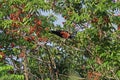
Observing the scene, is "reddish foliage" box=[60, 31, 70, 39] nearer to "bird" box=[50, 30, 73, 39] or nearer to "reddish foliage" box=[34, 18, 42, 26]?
"bird" box=[50, 30, 73, 39]

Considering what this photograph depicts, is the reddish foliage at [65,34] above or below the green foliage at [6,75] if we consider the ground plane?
above

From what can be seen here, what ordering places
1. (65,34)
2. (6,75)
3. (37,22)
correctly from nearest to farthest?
(37,22) < (65,34) < (6,75)

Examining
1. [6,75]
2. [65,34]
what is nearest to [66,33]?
[65,34]

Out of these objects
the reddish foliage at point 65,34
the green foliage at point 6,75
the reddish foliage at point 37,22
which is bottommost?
the green foliage at point 6,75

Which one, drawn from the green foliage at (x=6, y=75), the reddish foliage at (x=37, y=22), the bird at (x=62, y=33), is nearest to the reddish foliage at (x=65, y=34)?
the bird at (x=62, y=33)

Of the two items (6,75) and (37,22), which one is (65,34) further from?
(6,75)

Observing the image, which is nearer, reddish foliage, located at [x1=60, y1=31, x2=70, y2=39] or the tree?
the tree

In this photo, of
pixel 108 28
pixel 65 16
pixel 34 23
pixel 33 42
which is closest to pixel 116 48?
pixel 108 28

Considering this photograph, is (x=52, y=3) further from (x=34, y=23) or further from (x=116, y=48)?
(x=116, y=48)

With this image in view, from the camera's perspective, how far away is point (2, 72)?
18.4 metres

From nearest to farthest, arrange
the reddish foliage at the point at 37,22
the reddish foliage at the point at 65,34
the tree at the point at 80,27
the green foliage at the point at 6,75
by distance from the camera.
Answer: the tree at the point at 80,27 → the reddish foliage at the point at 37,22 → the reddish foliage at the point at 65,34 → the green foliage at the point at 6,75

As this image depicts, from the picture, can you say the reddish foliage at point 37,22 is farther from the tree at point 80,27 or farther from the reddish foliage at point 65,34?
the reddish foliage at point 65,34

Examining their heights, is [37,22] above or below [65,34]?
above

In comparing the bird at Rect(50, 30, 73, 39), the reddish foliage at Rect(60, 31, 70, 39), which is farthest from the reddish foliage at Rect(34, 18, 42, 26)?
the reddish foliage at Rect(60, 31, 70, 39)
